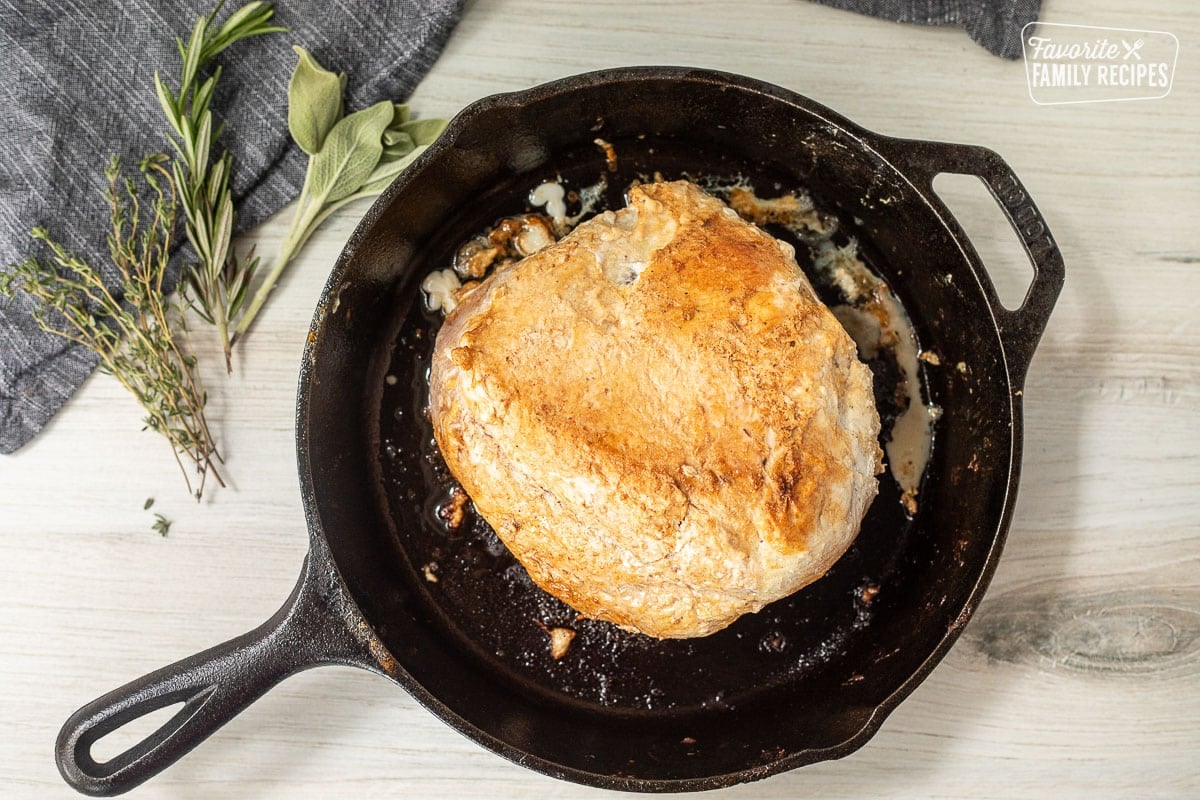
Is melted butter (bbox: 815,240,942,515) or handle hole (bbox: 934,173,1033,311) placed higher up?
handle hole (bbox: 934,173,1033,311)

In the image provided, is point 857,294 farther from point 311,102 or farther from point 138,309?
point 138,309

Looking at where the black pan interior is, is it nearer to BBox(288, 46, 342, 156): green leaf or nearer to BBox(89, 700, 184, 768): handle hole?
BBox(288, 46, 342, 156): green leaf

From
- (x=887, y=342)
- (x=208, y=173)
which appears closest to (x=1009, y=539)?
(x=887, y=342)

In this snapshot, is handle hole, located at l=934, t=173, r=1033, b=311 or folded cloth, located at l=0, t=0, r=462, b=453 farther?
handle hole, located at l=934, t=173, r=1033, b=311

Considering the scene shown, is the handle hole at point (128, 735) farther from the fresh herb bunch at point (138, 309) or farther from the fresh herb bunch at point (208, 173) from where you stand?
the fresh herb bunch at point (208, 173)

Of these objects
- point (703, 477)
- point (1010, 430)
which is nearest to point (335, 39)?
point (703, 477)

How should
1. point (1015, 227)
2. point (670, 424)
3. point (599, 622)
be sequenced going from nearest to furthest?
1. point (670, 424)
2. point (1015, 227)
3. point (599, 622)

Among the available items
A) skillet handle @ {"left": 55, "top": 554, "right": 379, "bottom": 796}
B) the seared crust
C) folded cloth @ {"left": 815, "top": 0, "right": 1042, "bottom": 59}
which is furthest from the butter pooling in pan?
skillet handle @ {"left": 55, "top": 554, "right": 379, "bottom": 796}
